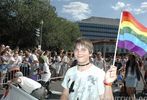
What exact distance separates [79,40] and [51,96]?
1030 cm

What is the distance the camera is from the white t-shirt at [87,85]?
4.46m

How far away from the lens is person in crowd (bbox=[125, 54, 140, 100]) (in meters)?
12.8

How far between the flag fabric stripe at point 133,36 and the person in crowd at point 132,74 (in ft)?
20.0

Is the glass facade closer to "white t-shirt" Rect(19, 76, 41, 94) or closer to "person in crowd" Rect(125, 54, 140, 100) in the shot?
"person in crowd" Rect(125, 54, 140, 100)

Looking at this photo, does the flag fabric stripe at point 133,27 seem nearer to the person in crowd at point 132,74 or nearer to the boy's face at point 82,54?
the boy's face at point 82,54

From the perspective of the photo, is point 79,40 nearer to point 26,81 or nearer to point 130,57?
point 26,81

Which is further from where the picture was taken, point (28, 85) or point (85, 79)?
point (28, 85)

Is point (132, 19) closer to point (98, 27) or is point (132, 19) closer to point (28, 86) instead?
point (28, 86)

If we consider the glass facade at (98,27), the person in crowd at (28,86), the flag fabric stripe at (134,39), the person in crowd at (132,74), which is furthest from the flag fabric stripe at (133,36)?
the glass facade at (98,27)

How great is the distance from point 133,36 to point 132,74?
654cm

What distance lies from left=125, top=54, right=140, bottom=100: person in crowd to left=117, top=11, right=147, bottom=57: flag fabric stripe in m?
6.11

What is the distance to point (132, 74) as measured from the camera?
506 inches

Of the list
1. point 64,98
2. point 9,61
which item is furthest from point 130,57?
point 64,98

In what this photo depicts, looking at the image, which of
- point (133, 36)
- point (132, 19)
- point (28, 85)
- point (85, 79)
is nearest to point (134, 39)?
point (133, 36)
